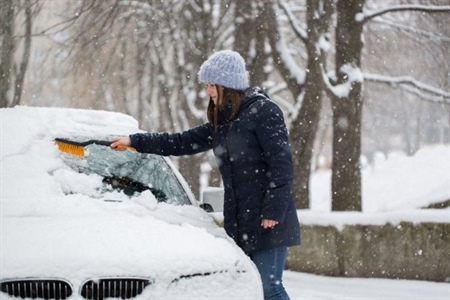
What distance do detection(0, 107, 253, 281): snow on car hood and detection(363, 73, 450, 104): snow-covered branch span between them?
10.0 metres

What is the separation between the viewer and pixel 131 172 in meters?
5.36

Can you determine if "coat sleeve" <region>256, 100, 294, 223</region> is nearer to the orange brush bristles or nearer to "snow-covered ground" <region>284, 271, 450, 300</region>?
the orange brush bristles

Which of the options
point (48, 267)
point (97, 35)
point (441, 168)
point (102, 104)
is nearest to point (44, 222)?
point (48, 267)

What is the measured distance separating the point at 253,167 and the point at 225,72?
1.80 feet

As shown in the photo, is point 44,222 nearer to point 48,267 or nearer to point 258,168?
point 48,267

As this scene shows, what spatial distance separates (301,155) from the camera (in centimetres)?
1372

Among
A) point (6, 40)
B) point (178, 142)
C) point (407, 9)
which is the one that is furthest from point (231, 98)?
point (6, 40)

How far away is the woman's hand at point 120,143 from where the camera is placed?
519 centimetres

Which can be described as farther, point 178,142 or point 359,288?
point 359,288

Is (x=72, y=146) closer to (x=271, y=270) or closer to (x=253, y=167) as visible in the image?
(x=253, y=167)

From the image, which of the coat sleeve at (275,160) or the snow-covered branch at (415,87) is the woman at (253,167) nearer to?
the coat sleeve at (275,160)

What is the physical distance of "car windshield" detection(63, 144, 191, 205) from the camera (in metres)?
5.05

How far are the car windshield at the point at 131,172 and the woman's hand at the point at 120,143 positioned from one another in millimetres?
128

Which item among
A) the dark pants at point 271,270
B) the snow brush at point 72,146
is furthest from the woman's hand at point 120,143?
the dark pants at point 271,270
